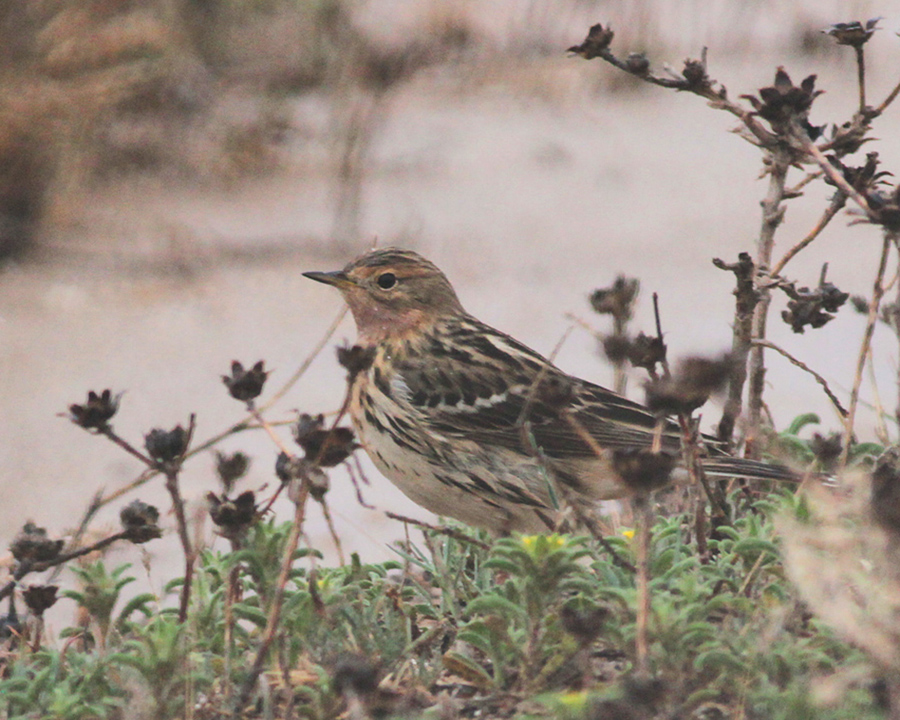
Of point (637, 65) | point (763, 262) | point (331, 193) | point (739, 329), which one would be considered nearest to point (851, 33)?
point (637, 65)

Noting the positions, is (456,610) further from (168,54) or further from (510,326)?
(168,54)

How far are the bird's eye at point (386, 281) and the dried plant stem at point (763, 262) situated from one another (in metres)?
1.29

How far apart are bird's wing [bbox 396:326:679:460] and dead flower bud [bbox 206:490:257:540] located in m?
1.37

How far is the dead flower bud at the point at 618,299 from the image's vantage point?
385 centimetres

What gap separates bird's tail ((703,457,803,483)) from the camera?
3656 millimetres

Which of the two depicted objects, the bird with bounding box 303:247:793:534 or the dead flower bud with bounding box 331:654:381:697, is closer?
the dead flower bud with bounding box 331:654:381:697

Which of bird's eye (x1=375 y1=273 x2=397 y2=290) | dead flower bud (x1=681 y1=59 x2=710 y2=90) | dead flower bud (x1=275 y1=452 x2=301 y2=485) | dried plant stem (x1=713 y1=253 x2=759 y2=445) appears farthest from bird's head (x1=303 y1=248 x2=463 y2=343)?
dead flower bud (x1=275 y1=452 x2=301 y2=485)

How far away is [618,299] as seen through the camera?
3848 millimetres

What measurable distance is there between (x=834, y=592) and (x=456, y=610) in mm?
944

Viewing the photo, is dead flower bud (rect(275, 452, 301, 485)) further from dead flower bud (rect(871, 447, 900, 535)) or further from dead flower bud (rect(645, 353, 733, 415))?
dead flower bud (rect(871, 447, 900, 535))

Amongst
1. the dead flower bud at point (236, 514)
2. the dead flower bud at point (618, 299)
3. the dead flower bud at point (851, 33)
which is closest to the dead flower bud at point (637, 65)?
the dead flower bud at point (851, 33)

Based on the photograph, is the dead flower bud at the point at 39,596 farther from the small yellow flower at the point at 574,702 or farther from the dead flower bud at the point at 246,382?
the small yellow flower at the point at 574,702

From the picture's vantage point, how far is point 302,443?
264 cm

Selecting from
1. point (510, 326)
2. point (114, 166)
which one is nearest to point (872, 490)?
point (510, 326)
